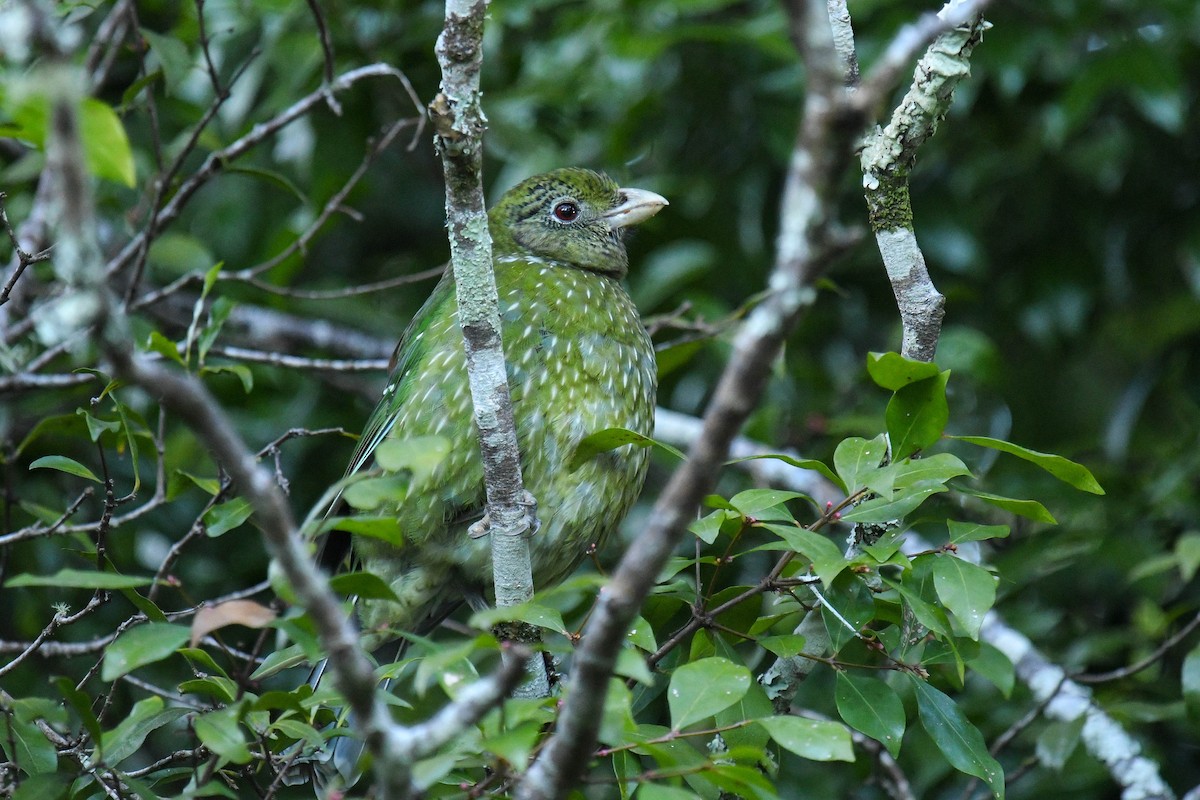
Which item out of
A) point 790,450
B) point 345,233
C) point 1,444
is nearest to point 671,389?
point 790,450

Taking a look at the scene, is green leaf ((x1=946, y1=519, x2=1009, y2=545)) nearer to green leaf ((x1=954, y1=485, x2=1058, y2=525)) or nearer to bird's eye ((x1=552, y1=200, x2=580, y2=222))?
green leaf ((x1=954, y1=485, x2=1058, y2=525))

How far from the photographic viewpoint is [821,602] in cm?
215

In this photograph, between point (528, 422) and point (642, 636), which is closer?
point (642, 636)

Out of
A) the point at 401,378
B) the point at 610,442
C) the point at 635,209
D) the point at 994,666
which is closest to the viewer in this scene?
the point at 610,442

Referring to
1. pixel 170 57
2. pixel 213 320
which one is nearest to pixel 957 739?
pixel 213 320

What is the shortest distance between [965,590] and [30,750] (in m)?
1.60

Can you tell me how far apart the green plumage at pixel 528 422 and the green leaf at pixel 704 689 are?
3.37ft

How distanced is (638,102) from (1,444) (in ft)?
8.70

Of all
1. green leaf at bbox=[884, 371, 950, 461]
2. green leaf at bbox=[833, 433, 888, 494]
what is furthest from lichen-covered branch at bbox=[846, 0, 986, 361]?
green leaf at bbox=[833, 433, 888, 494]

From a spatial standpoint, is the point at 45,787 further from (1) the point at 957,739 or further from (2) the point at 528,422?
(1) the point at 957,739

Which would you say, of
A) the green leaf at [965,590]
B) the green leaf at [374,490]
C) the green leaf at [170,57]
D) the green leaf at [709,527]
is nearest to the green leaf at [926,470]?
the green leaf at [965,590]

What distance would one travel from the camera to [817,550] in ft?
6.37

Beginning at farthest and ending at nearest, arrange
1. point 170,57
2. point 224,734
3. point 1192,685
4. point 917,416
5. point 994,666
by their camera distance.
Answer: point 170,57, point 1192,685, point 994,666, point 917,416, point 224,734

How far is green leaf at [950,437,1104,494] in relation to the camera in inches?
80.9
